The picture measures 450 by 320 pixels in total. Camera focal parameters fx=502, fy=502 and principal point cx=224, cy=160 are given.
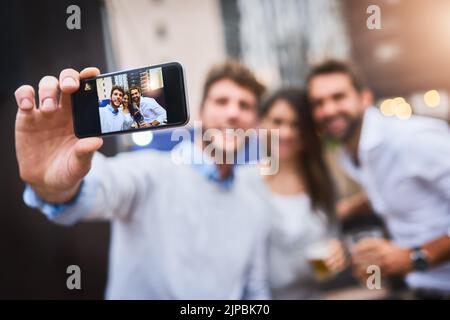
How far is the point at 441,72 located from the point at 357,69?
0.24 m

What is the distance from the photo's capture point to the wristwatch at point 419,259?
1488 mm

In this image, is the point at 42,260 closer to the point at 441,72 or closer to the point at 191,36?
the point at 191,36

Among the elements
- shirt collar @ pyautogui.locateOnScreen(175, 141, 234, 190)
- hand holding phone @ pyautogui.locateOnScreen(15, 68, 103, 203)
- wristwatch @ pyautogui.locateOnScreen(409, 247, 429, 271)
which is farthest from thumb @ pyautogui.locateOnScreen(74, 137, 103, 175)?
wristwatch @ pyautogui.locateOnScreen(409, 247, 429, 271)

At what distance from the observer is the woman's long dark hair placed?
5.11 feet

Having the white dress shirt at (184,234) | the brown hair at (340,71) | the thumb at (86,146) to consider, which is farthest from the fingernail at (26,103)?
the brown hair at (340,71)

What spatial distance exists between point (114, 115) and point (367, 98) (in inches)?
32.9

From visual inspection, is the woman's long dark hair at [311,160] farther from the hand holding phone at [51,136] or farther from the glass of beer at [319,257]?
the hand holding phone at [51,136]

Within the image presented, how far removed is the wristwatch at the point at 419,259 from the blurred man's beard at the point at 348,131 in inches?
15.3

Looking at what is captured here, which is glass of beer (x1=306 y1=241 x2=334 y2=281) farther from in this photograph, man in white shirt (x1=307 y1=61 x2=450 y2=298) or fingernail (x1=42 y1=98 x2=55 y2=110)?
fingernail (x1=42 y1=98 x2=55 y2=110)

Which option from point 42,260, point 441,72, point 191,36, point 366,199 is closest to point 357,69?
point 441,72

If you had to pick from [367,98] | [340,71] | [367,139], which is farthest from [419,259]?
[340,71]

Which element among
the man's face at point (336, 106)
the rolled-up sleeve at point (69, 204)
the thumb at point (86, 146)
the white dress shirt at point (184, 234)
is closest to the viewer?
the thumb at point (86, 146)

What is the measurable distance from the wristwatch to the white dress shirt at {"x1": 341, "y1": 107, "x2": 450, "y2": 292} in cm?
2

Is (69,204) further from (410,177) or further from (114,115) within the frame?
(410,177)
